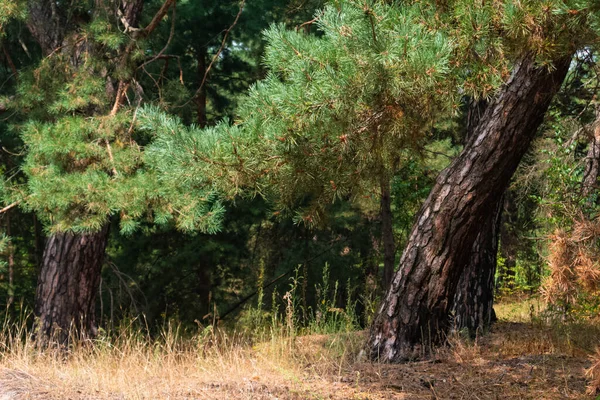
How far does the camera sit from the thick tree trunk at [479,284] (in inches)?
251

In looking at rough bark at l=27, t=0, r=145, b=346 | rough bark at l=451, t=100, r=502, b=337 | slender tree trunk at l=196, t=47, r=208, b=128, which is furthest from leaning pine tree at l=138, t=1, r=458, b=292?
slender tree trunk at l=196, t=47, r=208, b=128

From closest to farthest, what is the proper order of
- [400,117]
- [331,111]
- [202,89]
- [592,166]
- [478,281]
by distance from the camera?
[331,111] → [400,117] → [478,281] → [592,166] → [202,89]

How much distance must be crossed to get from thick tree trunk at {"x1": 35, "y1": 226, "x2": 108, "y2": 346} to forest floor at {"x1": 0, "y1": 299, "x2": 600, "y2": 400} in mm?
802

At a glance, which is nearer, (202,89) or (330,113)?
(330,113)

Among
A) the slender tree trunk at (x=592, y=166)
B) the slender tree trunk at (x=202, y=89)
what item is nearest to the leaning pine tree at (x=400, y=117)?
the slender tree trunk at (x=592, y=166)

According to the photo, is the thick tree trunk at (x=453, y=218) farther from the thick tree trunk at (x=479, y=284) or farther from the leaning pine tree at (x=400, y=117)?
the thick tree trunk at (x=479, y=284)

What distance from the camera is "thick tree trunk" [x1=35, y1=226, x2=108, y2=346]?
6973 mm

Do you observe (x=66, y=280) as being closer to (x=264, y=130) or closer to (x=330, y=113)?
(x=264, y=130)

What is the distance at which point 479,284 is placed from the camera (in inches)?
254

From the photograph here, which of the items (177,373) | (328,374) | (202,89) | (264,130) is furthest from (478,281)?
(202,89)

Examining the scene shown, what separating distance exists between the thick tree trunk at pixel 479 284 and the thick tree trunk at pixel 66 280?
3.73 metres

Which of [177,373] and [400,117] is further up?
[400,117]

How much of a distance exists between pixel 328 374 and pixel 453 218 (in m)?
1.65

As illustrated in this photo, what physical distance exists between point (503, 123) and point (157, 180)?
112 inches
